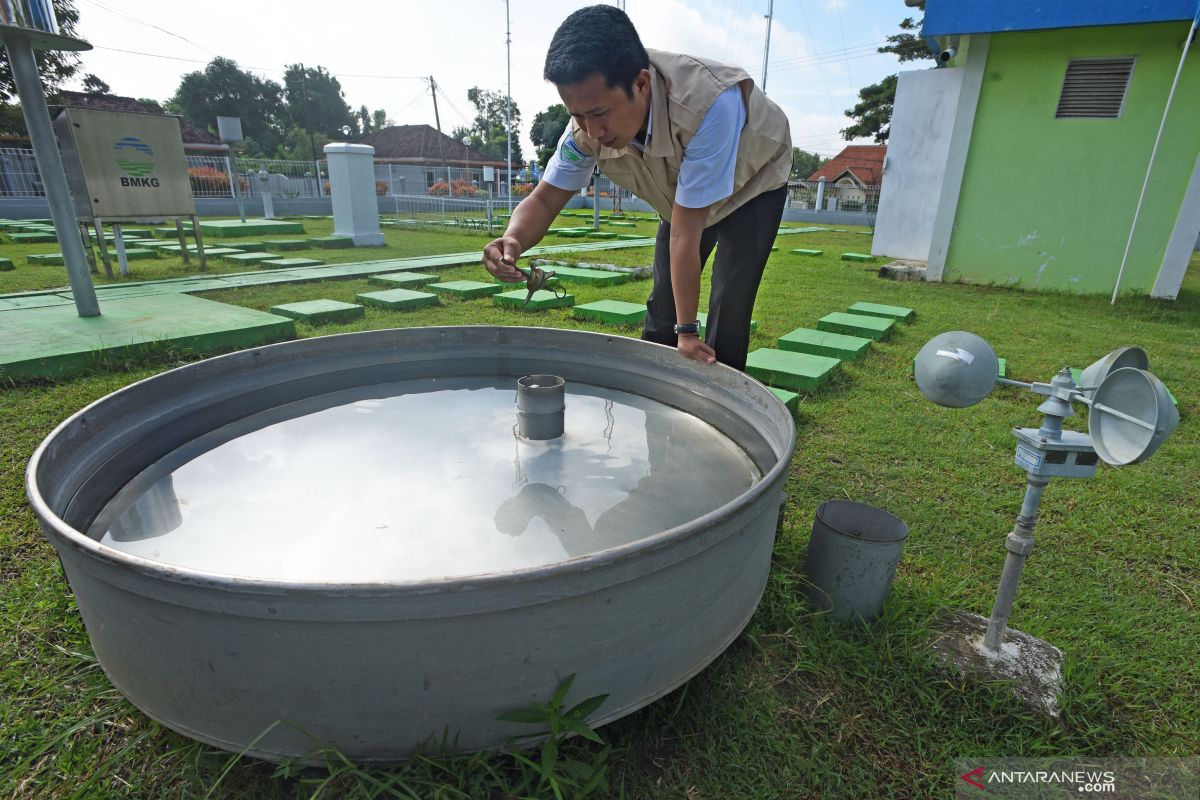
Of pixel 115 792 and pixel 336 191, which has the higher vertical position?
pixel 336 191

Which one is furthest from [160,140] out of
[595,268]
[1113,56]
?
[1113,56]

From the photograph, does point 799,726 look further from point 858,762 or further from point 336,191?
point 336,191

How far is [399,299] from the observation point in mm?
4891

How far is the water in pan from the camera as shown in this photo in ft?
4.77

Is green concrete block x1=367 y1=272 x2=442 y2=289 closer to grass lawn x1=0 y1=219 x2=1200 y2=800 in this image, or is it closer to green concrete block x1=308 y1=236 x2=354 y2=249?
green concrete block x1=308 y1=236 x2=354 y2=249

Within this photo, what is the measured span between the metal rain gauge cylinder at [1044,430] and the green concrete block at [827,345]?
256 centimetres

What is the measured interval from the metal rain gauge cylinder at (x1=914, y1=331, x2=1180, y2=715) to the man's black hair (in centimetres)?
102

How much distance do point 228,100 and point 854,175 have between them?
44.2 metres

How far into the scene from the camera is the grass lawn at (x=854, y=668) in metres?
1.16

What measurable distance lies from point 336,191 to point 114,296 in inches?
184

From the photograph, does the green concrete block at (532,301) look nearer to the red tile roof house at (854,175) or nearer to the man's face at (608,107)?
the man's face at (608,107)

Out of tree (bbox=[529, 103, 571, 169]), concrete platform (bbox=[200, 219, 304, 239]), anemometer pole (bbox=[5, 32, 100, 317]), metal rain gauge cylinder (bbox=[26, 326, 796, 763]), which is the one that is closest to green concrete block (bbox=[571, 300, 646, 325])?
metal rain gauge cylinder (bbox=[26, 326, 796, 763])

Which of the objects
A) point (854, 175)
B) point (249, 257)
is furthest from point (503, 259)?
point (854, 175)

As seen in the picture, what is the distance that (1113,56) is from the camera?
645 cm
